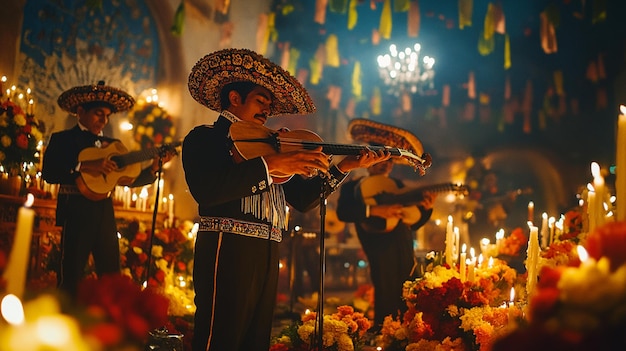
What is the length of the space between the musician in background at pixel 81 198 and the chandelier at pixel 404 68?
7428 millimetres

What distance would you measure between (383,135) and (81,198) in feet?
9.72

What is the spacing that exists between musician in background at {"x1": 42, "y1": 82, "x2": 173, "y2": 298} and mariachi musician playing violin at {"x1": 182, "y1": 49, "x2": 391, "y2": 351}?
1.53 meters

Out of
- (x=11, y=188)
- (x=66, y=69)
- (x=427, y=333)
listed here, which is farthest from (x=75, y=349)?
(x=66, y=69)

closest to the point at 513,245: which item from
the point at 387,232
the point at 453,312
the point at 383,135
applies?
the point at 387,232

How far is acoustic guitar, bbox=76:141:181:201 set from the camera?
170 inches

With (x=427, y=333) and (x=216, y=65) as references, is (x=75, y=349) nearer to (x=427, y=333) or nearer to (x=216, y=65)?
(x=216, y=65)

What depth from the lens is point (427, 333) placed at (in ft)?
10.8

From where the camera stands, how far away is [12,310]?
1013 mm

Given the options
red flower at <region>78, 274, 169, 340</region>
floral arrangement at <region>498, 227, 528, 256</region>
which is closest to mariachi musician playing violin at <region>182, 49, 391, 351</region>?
red flower at <region>78, 274, 169, 340</region>

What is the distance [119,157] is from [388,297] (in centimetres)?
290

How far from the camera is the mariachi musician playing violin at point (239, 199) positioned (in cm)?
248

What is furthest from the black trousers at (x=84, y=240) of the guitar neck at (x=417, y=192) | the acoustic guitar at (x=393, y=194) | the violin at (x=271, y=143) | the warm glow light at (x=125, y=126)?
the warm glow light at (x=125, y=126)

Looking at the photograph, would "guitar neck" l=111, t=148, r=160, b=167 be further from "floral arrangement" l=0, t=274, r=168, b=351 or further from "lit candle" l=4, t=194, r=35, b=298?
"lit candle" l=4, t=194, r=35, b=298

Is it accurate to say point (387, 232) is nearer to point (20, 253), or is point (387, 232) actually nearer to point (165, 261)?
point (165, 261)
